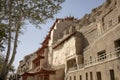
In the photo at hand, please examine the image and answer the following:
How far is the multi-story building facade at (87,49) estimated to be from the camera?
19.3 meters

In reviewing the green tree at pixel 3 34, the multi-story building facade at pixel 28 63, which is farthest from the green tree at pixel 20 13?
the multi-story building facade at pixel 28 63

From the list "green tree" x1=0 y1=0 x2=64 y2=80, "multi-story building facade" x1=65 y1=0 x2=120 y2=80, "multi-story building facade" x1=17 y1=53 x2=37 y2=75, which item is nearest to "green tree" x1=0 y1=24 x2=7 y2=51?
"green tree" x1=0 y1=0 x2=64 y2=80

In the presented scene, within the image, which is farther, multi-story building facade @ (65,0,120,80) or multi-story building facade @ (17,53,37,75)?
multi-story building facade @ (17,53,37,75)

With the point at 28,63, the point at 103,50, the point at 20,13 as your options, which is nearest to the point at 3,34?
the point at 20,13

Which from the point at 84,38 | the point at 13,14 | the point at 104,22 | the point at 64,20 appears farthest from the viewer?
the point at 64,20

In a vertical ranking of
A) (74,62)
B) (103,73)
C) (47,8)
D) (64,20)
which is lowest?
(103,73)

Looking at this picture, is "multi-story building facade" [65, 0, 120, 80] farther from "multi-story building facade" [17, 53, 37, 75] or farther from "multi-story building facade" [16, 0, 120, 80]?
"multi-story building facade" [17, 53, 37, 75]

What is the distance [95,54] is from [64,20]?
82.9 feet

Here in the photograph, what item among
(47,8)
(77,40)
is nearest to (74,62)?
(77,40)

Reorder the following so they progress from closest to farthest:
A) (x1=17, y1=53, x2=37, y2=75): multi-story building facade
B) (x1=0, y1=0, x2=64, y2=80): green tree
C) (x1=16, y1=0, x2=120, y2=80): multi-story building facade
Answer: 1. (x1=0, y1=0, x2=64, y2=80): green tree
2. (x1=16, y1=0, x2=120, y2=80): multi-story building facade
3. (x1=17, y1=53, x2=37, y2=75): multi-story building facade

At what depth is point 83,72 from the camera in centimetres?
2430

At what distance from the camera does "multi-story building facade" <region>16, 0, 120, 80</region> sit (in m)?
19.3

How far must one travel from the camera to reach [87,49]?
27.9 metres

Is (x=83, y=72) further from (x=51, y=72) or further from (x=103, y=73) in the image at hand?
(x=51, y=72)
